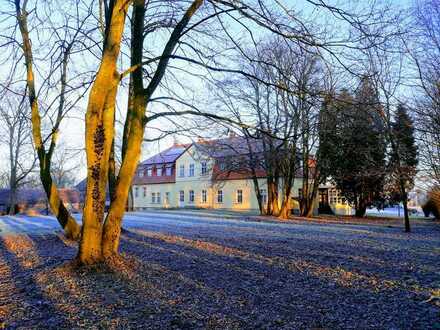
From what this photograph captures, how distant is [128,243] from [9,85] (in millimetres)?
5376

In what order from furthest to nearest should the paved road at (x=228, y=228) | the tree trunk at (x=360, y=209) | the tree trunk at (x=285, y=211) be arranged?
the tree trunk at (x=360, y=209), the tree trunk at (x=285, y=211), the paved road at (x=228, y=228)

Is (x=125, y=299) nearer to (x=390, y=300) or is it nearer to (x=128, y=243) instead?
(x=390, y=300)

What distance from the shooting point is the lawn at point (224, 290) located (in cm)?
453

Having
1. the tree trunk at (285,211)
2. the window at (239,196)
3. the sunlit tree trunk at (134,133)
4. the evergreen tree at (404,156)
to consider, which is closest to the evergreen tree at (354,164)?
the evergreen tree at (404,156)

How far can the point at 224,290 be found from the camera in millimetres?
5875

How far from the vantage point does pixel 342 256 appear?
9.30 m

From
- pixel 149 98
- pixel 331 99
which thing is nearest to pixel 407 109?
pixel 331 99

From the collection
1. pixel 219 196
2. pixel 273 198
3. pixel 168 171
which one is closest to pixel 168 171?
pixel 168 171

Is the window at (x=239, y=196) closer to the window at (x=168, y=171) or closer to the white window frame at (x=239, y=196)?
the white window frame at (x=239, y=196)

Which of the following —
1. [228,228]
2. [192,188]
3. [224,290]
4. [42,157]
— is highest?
[192,188]

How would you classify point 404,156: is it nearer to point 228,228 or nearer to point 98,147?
point 228,228

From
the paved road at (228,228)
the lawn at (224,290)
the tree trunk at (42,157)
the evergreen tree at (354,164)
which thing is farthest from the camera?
the evergreen tree at (354,164)

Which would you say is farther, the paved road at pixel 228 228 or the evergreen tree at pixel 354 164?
the evergreen tree at pixel 354 164

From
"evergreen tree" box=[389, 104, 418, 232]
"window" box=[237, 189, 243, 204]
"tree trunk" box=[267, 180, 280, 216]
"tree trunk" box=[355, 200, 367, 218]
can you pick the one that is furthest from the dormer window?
"evergreen tree" box=[389, 104, 418, 232]
